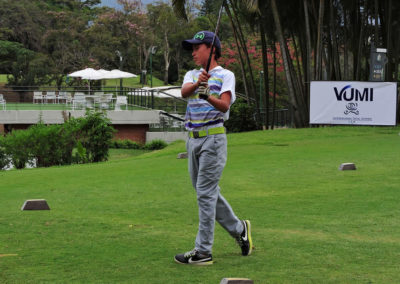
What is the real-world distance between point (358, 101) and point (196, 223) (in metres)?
16.1

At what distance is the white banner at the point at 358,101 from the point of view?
22.8 m

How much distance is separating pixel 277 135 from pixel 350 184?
41.1 ft

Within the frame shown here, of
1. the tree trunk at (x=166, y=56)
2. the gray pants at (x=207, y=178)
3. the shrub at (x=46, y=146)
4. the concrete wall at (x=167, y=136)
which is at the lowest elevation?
the concrete wall at (x=167, y=136)

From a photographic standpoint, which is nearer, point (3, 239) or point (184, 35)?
point (3, 239)

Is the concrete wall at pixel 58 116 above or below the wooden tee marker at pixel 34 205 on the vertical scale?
above

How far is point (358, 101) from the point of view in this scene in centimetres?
2291

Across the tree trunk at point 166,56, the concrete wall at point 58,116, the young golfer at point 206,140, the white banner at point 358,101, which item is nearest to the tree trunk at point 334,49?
the white banner at point 358,101

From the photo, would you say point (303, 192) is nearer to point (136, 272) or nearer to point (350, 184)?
point (350, 184)

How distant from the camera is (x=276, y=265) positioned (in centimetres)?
564

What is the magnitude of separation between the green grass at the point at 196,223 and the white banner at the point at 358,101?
8.25 metres

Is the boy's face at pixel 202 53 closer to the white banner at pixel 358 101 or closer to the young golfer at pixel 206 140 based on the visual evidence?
the young golfer at pixel 206 140

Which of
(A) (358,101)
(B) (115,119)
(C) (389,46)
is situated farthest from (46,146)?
(B) (115,119)

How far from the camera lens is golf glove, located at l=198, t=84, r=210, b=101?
547 centimetres

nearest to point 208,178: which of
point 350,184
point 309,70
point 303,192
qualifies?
point 303,192
